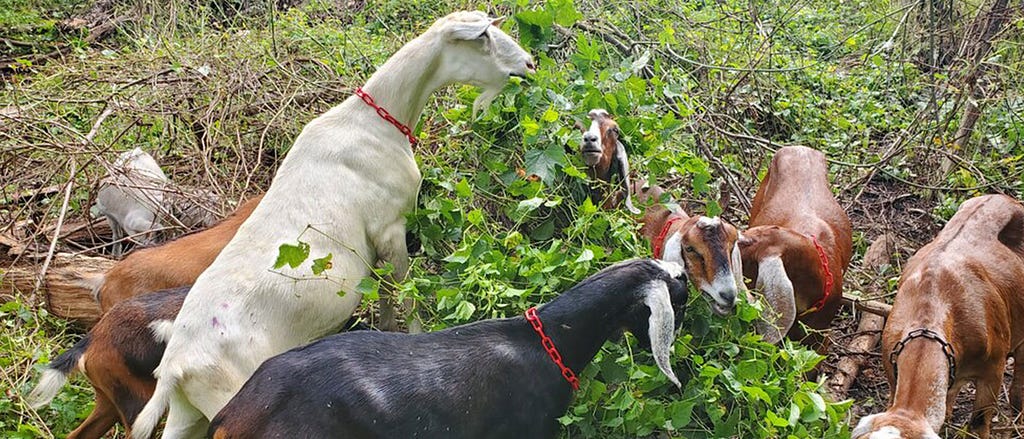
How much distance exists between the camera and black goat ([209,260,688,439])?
10.5ft

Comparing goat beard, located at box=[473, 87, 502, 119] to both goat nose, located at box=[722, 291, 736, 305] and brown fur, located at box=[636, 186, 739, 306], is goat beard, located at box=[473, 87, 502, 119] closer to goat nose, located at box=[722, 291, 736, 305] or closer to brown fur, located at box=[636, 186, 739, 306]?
brown fur, located at box=[636, 186, 739, 306]

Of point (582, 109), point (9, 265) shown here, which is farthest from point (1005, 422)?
point (9, 265)

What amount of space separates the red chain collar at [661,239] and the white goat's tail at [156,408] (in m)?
2.31

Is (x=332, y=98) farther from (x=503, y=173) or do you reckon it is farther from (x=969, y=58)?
(x=969, y=58)

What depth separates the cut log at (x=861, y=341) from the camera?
5.32 m

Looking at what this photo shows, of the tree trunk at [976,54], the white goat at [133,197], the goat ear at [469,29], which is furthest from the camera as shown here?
the tree trunk at [976,54]

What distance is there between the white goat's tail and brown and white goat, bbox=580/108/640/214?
86.0 inches

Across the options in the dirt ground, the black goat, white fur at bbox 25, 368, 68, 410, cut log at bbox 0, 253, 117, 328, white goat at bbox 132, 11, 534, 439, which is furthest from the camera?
cut log at bbox 0, 253, 117, 328

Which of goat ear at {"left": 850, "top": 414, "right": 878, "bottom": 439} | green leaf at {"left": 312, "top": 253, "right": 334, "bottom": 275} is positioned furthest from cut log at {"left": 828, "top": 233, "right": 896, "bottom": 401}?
green leaf at {"left": 312, "top": 253, "right": 334, "bottom": 275}

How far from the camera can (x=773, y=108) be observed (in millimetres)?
7977

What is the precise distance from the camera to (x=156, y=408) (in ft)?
11.9

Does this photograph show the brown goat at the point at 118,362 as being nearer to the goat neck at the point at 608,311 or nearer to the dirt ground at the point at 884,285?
the goat neck at the point at 608,311

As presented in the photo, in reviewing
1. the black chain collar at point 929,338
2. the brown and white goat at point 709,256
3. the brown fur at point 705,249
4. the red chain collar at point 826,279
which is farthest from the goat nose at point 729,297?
the red chain collar at point 826,279

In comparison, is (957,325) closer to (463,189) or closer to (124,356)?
(463,189)
